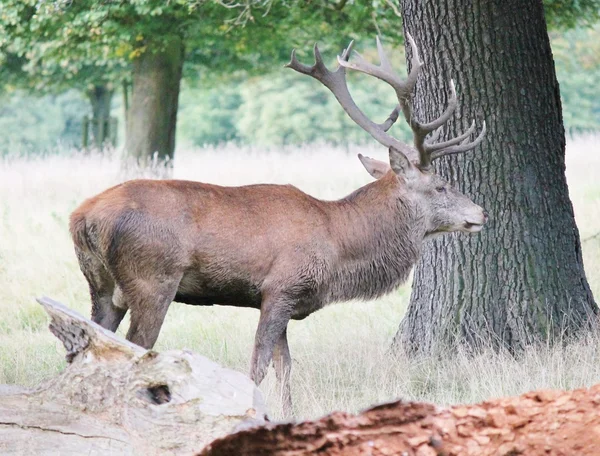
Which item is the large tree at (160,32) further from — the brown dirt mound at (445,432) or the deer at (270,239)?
the brown dirt mound at (445,432)

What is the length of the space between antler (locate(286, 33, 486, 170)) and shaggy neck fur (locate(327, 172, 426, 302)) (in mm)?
315

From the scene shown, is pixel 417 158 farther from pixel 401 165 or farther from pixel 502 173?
pixel 502 173

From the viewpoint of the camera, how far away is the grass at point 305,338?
6.41m

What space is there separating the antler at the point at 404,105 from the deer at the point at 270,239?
0.03 feet

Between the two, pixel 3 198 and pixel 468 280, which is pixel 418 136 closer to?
pixel 468 280

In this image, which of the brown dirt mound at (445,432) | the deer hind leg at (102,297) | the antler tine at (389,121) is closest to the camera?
the brown dirt mound at (445,432)

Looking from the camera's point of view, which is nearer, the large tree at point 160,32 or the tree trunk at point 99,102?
the large tree at point 160,32

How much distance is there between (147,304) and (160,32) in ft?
33.3

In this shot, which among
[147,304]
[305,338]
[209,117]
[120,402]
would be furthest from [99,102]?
[120,402]

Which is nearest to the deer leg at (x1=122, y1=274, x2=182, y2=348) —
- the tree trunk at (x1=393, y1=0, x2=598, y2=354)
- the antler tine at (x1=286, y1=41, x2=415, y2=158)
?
the antler tine at (x1=286, y1=41, x2=415, y2=158)

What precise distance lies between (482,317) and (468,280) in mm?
296

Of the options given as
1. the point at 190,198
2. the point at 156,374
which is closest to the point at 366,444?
the point at 156,374

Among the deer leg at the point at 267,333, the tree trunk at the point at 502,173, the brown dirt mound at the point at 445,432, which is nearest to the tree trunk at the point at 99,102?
the tree trunk at the point at 502,173

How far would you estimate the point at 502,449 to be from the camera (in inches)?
132
